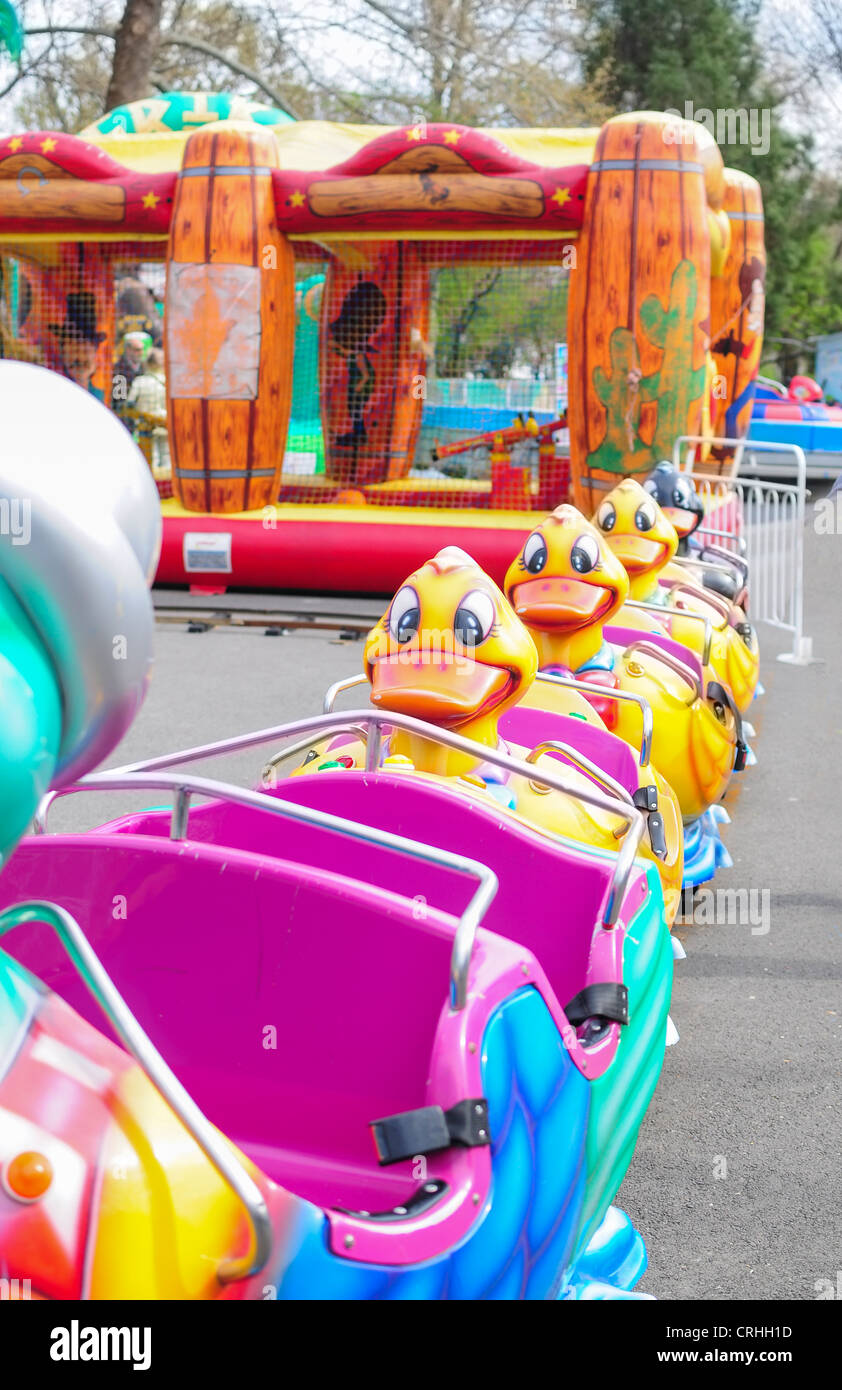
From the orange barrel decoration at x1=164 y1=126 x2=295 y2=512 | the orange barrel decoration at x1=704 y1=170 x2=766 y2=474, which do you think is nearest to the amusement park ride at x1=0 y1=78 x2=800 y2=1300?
the orange barrel decoration at x1=164 y1=126 x2=295 y2=512

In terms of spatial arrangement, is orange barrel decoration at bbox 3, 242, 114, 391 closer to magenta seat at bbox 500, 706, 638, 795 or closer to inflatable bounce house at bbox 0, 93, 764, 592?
inflatable bounce house at bbox 0, 93, 764, 592

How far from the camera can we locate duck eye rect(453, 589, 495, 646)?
2953mm

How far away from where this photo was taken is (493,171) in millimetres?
8539

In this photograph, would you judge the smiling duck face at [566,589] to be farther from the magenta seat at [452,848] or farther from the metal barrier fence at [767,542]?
the metal barrier fence at [767,542]

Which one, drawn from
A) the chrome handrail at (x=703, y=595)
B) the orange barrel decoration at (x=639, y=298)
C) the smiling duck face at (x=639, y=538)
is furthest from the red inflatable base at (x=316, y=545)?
the smiling duck face at (x=639, y=538)

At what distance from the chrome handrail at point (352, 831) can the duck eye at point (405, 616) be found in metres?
0.91

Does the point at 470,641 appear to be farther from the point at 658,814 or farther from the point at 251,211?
the point at 251,211

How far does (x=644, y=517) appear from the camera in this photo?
5.02m

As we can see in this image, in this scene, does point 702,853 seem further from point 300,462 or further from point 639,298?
point 300,462

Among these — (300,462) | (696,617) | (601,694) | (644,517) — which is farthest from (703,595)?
(300,462)

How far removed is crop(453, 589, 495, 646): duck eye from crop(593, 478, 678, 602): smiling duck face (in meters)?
2.03

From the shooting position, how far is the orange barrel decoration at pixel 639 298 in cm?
Result: 834
